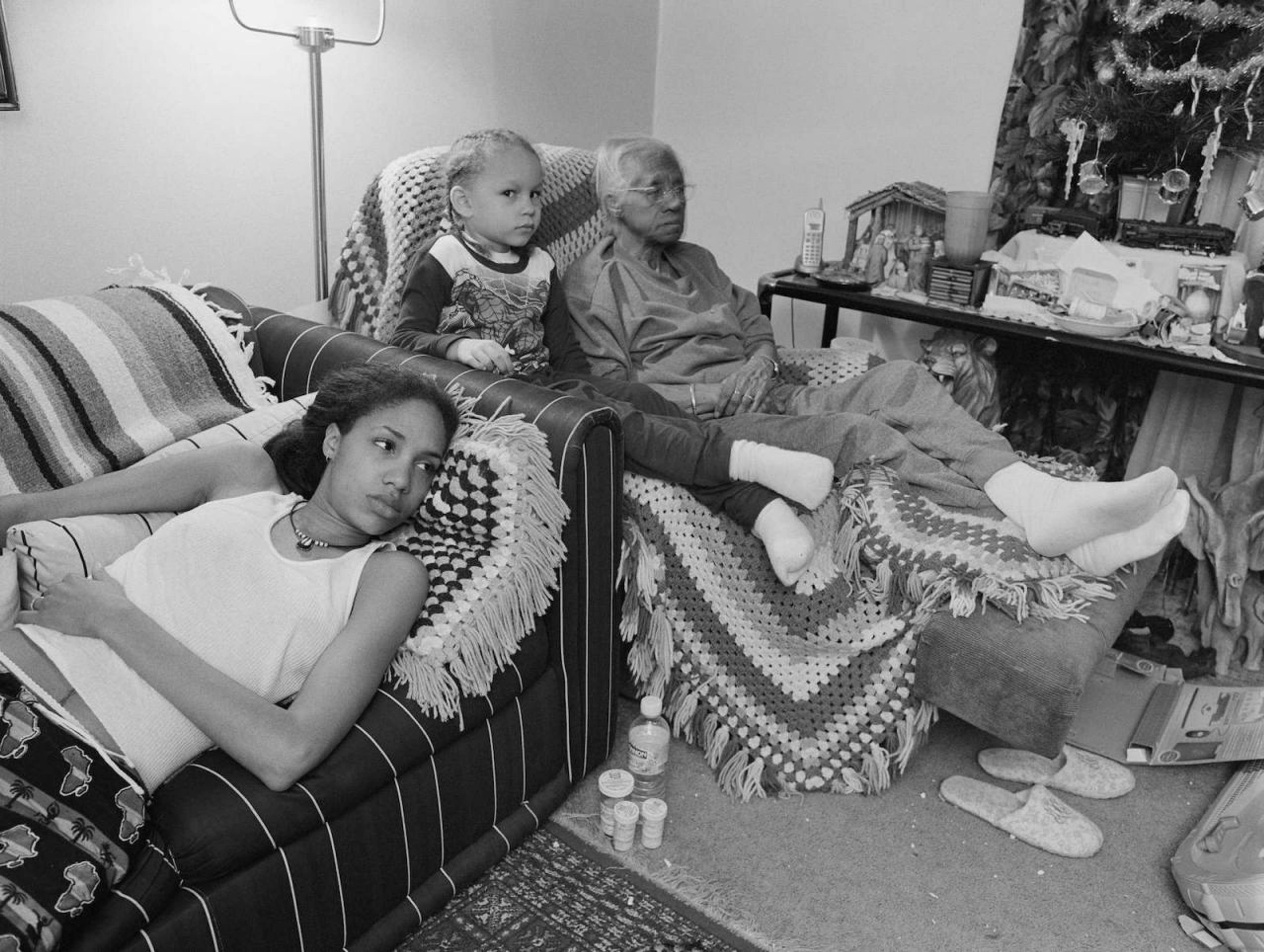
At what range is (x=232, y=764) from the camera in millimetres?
1188

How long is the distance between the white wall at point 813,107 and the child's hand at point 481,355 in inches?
69.2

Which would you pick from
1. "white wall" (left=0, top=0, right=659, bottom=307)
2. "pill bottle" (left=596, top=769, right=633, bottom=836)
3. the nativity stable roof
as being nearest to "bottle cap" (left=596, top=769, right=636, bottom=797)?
"pill bottle" (left=596, top=769, right=633, bottom=836)

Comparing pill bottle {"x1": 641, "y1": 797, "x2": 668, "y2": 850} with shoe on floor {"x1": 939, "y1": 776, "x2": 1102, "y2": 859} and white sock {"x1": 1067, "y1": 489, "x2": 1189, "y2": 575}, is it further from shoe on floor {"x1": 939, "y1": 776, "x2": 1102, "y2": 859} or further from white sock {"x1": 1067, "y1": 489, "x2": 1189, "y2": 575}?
white sock {"x1": 1067, "y1": 489, "x2": 1189, "y2": 575}

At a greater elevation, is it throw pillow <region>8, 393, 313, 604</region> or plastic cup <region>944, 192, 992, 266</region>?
plastic cup <region>944, 192, 992, 266</region>

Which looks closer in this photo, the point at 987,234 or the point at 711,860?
the point at 711,860

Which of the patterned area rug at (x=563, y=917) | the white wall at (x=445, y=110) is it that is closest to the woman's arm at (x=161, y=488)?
the patterned area rug at (x=563, y=917)

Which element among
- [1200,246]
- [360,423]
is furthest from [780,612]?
[1200,246]

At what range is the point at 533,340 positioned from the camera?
2.01 meters

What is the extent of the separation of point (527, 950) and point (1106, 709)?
3.89 feet

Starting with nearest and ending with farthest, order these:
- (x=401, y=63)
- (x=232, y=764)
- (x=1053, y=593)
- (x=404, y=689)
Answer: (x=232, y=764), (x=404, y=689), (x=1053, y=593), (x=401, y=63)

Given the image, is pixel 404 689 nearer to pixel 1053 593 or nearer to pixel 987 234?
pixel 1053 593

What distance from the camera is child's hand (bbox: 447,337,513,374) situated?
174 cm

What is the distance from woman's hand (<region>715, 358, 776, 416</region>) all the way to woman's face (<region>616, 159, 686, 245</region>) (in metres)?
0.36

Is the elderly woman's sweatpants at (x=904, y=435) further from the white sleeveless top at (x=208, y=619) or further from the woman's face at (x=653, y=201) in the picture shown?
the white sleeveless top at (x=208, y=619)
